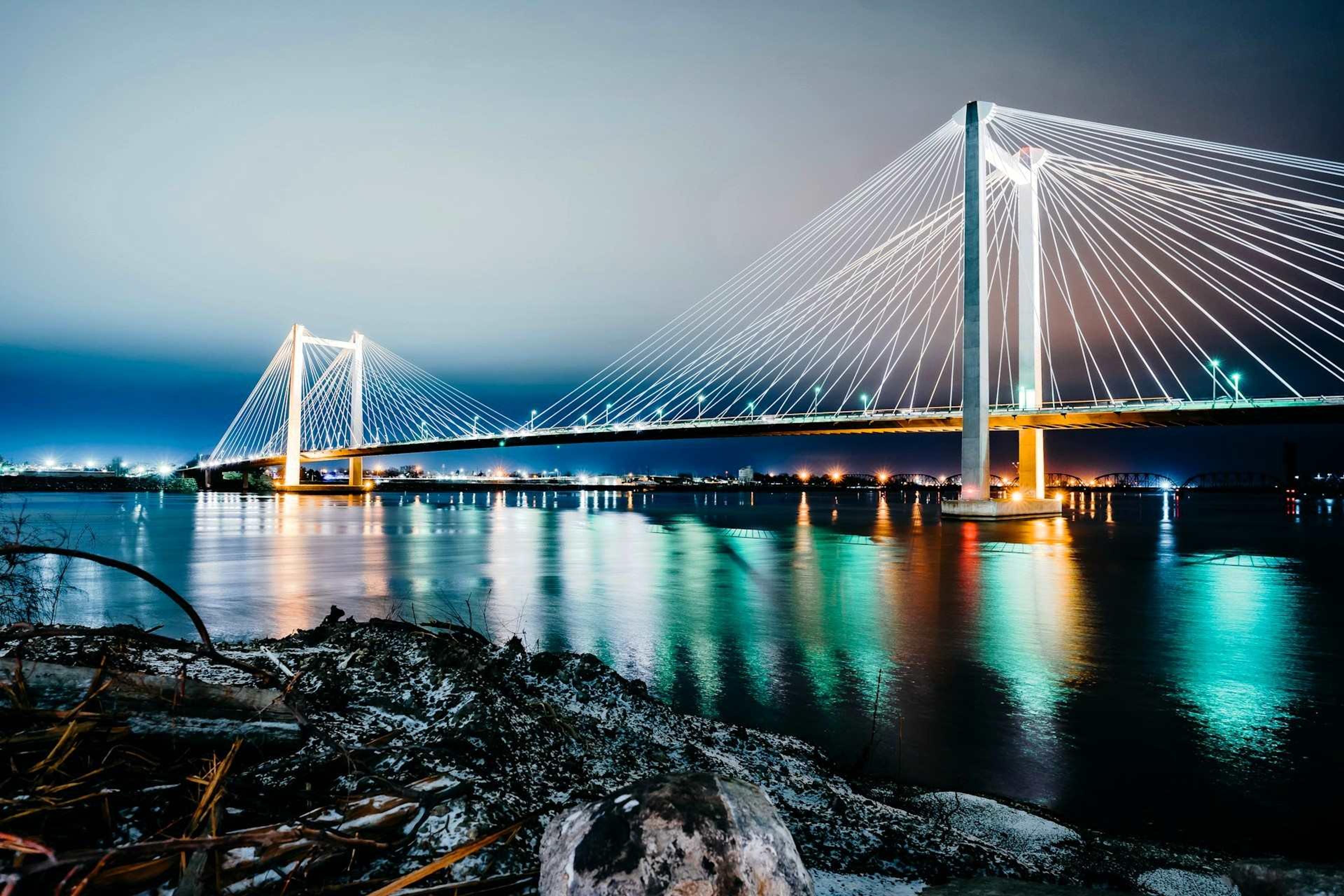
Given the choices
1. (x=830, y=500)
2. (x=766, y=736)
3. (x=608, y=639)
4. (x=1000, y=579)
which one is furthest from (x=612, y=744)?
(x=830, y=500)

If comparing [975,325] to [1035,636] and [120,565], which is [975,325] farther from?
[120,565]

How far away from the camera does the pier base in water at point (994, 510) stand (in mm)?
31844

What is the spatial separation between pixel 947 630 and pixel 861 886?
22.9 feet

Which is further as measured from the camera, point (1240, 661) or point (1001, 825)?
point (1240, 661)

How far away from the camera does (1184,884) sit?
2.81m

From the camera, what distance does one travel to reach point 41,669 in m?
2.28

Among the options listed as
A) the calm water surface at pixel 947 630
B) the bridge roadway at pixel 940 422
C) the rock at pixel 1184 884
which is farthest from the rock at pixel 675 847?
the bridge roadway at pixel 940 422

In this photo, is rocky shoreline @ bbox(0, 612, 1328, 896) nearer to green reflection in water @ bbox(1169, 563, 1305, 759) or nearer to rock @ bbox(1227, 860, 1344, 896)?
rock @ bbox(1227, 860, 1344, 896)

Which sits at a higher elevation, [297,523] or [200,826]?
[200,826]

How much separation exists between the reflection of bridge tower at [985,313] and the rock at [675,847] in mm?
31905

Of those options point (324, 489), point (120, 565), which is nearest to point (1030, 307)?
point (120, 565)

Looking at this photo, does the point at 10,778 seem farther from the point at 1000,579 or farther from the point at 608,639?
the point at 1000,579

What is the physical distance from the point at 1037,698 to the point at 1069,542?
2013 cm

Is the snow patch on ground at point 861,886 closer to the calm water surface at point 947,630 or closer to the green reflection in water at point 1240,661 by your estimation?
the calm water surface at point 947,630
